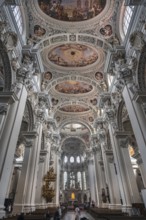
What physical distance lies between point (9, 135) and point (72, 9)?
10.5 meters

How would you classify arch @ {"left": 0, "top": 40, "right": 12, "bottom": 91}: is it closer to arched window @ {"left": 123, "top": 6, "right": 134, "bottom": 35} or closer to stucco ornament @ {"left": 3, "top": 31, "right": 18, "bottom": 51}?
stucco ornament @ {"left": 3, "top": 31, "right": 18, "bottom": 51}

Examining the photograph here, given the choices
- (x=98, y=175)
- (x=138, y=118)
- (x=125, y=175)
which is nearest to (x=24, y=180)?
(x=125, y=175)

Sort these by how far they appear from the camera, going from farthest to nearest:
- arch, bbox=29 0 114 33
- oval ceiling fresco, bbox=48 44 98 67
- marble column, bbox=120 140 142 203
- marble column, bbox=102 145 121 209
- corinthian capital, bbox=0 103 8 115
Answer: oval ceiling fresco, bbox=48 44 98 67 < marble column, bbox=102 145 121 209 < arch, bbox=29 0 114 33 < marble column, bbox=120 140 142 203 < corinthian capital, bbox=0 103 8 115

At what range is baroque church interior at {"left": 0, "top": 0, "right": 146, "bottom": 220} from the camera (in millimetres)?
8797

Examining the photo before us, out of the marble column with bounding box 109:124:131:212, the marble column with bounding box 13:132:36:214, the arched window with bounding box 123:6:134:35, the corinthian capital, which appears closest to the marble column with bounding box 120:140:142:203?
the marble column with bounding box 109:124:131:212

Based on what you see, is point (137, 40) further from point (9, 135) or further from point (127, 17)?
point (9, 135)

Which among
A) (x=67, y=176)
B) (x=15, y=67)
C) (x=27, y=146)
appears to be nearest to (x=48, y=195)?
(x=27, y=146)

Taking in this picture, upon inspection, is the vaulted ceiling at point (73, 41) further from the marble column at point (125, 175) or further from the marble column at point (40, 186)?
the marble column at point (40, 186)

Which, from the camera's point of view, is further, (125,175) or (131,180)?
(125,175)

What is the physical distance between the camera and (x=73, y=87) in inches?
864

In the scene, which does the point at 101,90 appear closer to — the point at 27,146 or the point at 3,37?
the point at 27,146

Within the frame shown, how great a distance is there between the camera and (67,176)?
43.5m

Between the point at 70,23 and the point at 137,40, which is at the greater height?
the point at 70,23

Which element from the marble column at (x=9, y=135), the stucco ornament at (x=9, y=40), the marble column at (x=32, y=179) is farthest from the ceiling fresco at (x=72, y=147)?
the stucco ornament at (x=9, y=40)
